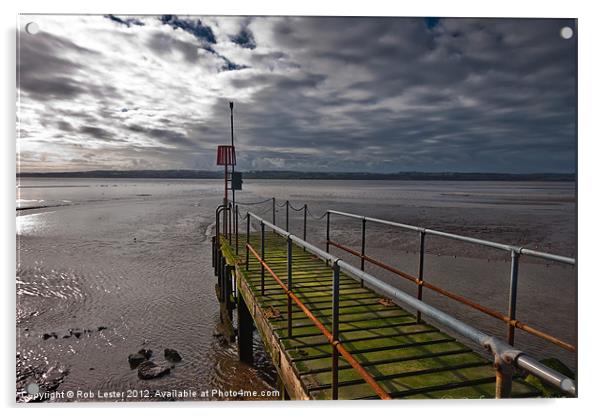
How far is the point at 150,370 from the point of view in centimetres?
589

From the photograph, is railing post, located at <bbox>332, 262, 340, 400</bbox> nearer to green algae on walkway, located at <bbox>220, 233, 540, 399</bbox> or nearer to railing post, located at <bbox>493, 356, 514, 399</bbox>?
green algae on walkway, located at <bbox>220, 233, 540, 399</bbox>

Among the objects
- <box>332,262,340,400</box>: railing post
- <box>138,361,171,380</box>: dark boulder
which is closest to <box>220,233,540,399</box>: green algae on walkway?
<box>332,262,340,400</box>: railing post

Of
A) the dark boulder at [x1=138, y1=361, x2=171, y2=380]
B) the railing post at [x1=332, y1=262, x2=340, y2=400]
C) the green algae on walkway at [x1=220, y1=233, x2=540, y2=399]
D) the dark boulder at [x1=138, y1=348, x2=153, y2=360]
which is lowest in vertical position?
the dark boulder at [x1=138, y1=361, x2=171, y2=380]

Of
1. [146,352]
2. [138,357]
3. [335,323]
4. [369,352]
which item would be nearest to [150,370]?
[138,357]

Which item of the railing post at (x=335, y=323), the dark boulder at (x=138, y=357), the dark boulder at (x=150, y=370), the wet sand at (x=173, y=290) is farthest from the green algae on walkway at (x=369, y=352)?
the dark boulder at (x=138, y=357)

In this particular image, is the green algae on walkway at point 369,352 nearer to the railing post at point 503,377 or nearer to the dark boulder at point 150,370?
the railing post at point 503,377

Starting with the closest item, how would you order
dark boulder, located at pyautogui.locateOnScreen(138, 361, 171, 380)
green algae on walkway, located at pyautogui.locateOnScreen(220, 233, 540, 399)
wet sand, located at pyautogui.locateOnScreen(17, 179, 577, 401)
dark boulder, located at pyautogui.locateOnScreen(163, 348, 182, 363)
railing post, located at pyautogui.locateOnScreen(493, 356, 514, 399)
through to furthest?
railing post, located at pyautogui.locateOnScreen(493, 356, 514, 399) < green algae on walkway, located at pyautogui.locateOnScreen(220, 233, 540, 399) < dark boulder, located at pyautogui.locateOnScreen(138, 361, 171, 380) < wet sand, located at pyautogui.locateOnScreen(17, 179, 577, 401) < dark boulder, located at pyautogui.locateOnScreen(163, 348, 182, 363)

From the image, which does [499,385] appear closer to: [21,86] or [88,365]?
[21,86]

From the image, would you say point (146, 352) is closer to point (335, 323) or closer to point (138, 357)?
point (138, 357)

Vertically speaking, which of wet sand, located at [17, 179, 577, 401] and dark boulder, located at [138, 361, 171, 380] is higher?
wet sand, located at [17, 179, 577, 401]

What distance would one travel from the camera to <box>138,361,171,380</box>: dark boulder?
19.0 ft

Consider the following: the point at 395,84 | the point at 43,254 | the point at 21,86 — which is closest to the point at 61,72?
the point at 21,86

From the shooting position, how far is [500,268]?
11.0 metres

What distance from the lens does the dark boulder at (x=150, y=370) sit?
5.80 metres
